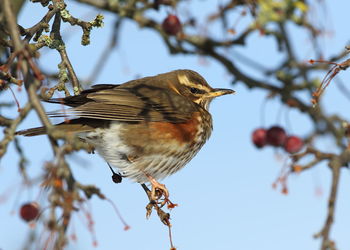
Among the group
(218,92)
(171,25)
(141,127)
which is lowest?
(171,25)

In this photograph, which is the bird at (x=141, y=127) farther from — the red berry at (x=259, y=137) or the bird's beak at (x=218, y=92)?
the red berry at (x=259, y=137)

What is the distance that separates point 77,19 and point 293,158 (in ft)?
10.6

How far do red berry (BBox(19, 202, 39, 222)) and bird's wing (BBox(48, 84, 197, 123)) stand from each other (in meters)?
1.84

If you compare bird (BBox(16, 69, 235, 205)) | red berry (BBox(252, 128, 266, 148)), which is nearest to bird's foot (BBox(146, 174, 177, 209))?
bird (BBox(16, 69, 235, 205))

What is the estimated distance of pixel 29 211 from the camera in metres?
3.03

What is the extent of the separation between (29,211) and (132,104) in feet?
9.52

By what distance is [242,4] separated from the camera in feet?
9.16

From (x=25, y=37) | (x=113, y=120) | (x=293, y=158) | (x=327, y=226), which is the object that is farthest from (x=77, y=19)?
(x=327, y=226)

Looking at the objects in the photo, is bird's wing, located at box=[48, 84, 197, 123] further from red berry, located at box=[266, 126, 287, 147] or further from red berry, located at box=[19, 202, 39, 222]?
red berry, located at box=[266, 126, 287, 147]

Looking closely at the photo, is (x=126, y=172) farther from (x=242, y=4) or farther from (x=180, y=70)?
(x=242, y=4)

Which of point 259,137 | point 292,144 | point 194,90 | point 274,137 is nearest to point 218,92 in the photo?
point 194,90

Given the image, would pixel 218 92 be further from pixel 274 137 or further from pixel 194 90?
pixel 274 137

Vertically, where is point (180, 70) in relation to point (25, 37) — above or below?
above

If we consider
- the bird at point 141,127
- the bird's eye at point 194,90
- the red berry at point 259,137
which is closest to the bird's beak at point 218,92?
the bird at point 141,127
